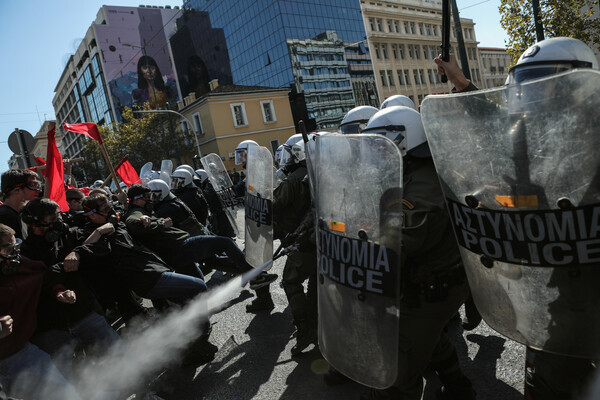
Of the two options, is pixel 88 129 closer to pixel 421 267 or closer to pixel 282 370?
pixel 282 370

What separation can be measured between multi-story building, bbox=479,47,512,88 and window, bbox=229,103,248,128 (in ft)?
164

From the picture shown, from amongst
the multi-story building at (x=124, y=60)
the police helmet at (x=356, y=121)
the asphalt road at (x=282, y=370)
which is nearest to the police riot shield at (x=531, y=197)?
the asphalt road at (x=282, y=370)

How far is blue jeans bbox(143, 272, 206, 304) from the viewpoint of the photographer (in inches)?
133

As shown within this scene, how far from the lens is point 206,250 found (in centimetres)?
427

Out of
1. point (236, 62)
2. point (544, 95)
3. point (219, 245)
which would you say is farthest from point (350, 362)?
point (236, 62)

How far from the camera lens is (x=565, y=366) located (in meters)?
1.54

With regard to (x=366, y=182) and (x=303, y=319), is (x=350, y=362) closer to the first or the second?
(x=366, y=182)

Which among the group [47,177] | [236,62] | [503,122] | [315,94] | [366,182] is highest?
[236,62]

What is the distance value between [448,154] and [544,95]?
360 millimetres

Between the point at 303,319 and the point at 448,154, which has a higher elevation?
the point at 448,154

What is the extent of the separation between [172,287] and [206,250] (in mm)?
886

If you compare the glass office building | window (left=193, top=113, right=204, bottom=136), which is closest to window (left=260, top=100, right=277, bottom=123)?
window (left=193, top=113, right=204, bottom=136)

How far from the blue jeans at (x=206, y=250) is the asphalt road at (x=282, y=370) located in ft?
2.31

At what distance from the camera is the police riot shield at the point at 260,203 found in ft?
12.3
